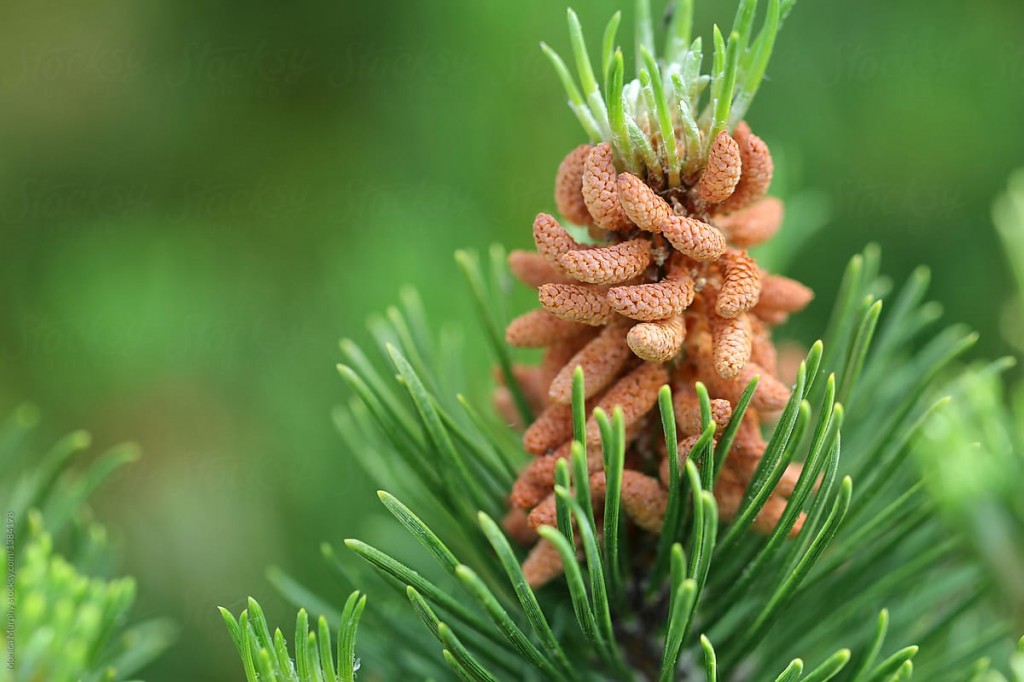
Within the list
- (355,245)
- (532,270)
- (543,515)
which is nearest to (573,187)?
(532,270)

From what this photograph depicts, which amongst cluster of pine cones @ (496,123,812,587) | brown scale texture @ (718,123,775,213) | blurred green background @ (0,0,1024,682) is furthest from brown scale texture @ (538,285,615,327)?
blurred green background @ (0,0,1024,682)

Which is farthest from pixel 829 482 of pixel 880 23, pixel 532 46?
pixel 880 23

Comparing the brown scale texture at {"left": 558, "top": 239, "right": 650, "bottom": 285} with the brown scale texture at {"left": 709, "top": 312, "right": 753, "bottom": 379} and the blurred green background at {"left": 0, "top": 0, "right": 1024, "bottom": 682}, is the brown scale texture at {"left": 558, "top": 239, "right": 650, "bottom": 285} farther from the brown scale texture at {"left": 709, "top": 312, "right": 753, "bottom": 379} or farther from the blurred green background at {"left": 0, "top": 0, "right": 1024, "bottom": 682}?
the blurred green background at {"left": 0, "top": 0, "right": 1024, "bottom": 682}

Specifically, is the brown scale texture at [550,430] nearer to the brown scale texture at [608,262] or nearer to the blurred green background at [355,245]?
the brown scale texture at [608,262]

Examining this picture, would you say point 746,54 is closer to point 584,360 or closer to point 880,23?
point 584,360

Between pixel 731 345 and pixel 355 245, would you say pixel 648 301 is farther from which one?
pixel 355 245

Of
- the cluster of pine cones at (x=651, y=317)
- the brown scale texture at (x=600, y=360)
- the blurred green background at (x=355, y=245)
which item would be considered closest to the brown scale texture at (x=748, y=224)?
the cluster of pine cones at (x=651, y=317)
